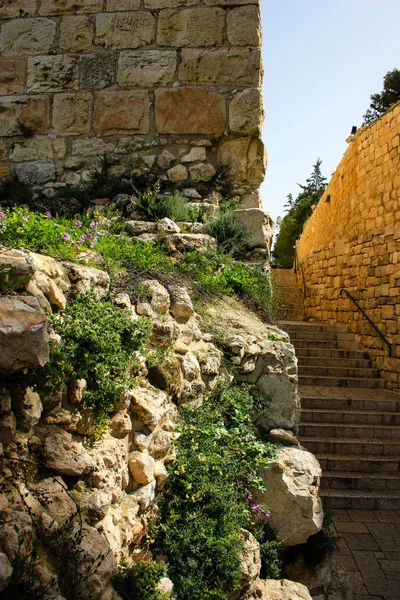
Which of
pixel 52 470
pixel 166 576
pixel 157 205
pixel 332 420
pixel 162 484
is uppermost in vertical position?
pixel 157 205

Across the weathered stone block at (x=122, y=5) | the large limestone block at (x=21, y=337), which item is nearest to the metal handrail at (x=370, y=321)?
the weathered stone block at (x=122, y=5)

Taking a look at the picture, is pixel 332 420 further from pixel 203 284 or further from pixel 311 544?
pixel 203 284

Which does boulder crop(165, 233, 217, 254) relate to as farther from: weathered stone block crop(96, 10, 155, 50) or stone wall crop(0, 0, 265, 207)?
weathered stone block crop(96, 10, 155, 50)

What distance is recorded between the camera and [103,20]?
515cm

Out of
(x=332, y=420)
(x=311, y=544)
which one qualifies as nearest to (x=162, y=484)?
(x=311, y=544)

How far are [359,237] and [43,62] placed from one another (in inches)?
302

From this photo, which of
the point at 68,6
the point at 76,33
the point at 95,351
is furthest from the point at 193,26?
the point at 95,351

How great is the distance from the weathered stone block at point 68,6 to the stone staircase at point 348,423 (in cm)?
610

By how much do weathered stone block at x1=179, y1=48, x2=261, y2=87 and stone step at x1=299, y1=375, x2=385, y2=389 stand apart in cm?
589

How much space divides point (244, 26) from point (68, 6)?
6.23ft

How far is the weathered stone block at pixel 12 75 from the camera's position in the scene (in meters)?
5.18

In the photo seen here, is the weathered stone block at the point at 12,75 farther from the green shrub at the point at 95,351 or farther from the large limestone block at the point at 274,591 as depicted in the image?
the large limestone block at the point at 274,591

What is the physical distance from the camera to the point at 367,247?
10320 millimetres

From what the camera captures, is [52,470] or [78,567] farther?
[52,470]
